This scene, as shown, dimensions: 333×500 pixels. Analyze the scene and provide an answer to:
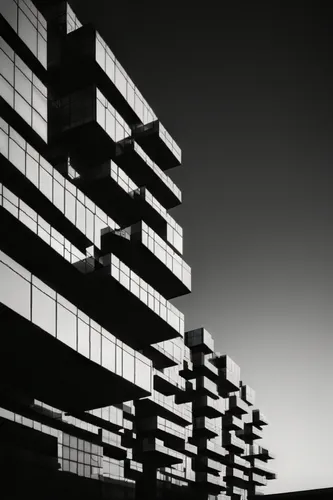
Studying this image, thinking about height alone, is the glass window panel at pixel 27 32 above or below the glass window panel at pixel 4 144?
above

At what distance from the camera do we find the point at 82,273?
47.8 m

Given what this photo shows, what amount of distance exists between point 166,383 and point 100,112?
1163 inches

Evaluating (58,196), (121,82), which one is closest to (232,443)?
(121,82)

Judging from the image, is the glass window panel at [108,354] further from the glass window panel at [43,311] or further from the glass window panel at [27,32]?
the glass window panel at [27,32]

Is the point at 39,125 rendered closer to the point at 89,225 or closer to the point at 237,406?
the point at 89,225

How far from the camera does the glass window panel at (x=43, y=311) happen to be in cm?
3803

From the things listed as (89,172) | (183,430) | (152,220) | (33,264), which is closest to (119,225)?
(152,220)

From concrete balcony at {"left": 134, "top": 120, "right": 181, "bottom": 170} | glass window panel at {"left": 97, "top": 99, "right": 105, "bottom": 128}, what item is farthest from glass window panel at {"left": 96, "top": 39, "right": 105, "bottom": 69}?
concrete balcony at {"left": 134, "top": 120, "right": 181, "bottom": 170}

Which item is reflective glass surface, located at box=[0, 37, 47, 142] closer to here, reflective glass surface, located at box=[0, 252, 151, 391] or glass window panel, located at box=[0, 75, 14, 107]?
glass window panel, located at box=[0, 75, 14, 107]

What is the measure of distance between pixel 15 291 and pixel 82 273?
11.7 m

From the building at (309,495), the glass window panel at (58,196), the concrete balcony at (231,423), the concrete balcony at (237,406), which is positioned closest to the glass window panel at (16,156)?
the glass window panel at (58,196)

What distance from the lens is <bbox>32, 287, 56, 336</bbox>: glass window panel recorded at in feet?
125

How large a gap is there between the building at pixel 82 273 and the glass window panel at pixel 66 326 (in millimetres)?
124

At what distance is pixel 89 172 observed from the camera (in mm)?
55938
